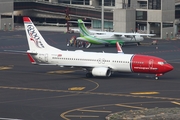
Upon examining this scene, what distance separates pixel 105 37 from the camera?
127 meters

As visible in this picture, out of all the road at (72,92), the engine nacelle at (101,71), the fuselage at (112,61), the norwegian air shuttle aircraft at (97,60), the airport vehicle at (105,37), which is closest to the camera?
the road at (72,92)

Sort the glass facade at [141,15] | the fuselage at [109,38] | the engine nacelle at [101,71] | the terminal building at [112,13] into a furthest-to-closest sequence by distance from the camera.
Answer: the glass facade at [141,15]
the terminal building at [112,13]
the fuselage at [109,38]
the engine nacelle at [101,71]

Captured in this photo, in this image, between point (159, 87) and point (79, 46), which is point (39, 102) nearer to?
point (159, 87)

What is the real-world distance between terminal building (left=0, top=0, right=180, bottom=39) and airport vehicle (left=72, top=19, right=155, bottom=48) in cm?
1526

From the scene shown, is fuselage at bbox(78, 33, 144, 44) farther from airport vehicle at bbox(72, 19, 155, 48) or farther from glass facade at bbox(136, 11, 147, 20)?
glass facade at bbox(136, 11, 147, 20)

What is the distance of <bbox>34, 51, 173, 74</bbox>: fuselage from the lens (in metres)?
80.9

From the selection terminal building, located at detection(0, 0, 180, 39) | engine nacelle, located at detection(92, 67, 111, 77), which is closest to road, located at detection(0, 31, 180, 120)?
engine nacelle, located at detection(92, 67, 111, 77)

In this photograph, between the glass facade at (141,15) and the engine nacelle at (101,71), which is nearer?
the engine nacelle at (101,71)

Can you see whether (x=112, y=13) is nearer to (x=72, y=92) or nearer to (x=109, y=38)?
(x=109, y=38)

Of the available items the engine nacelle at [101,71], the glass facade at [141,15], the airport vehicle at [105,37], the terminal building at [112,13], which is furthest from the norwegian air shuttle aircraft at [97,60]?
the glass facade at [141,15]

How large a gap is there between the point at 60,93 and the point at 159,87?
13.1 m

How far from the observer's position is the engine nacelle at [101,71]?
8238 cm

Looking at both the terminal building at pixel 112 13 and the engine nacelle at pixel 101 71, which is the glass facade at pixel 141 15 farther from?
the engine nacelle at pixel 101 71

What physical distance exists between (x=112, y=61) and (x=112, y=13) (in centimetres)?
7678
